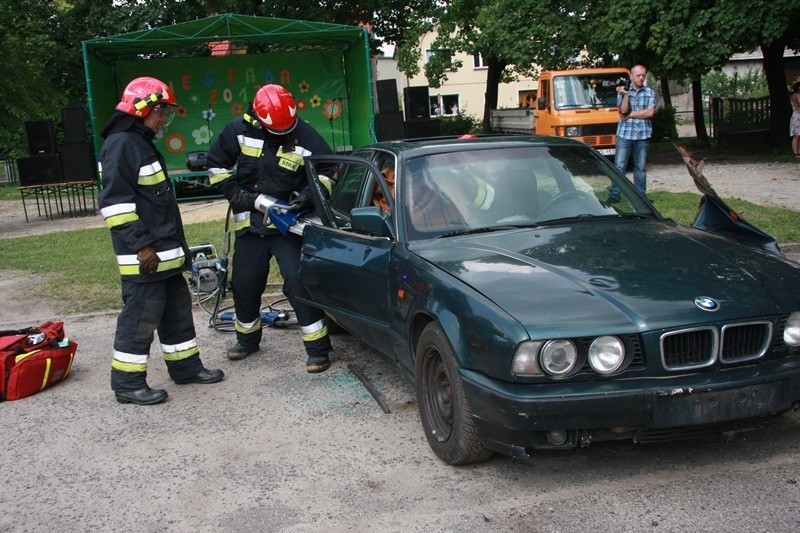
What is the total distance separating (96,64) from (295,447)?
15951 mm

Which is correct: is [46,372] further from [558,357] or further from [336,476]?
[558,357]

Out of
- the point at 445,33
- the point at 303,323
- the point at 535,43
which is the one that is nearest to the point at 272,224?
the point at 303,323

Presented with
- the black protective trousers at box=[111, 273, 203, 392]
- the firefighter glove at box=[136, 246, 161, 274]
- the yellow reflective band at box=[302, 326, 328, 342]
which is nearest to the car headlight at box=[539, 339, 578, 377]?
the yellow reflective band at box=[302, 326, 328, 342]

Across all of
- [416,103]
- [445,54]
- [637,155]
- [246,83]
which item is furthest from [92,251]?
[445,54]

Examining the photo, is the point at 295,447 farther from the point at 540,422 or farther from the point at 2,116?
the point at 2,116

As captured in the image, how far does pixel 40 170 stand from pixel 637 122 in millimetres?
12513

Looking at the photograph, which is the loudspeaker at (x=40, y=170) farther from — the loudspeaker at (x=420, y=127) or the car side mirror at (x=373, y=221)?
the car side mirror at (x=373, y=221)

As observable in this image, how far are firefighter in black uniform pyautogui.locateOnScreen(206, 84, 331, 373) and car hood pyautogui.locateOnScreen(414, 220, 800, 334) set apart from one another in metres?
1.72

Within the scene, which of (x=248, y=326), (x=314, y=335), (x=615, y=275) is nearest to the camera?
(x=615, y=275)

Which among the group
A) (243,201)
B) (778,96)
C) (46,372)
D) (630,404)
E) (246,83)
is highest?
(246,83)

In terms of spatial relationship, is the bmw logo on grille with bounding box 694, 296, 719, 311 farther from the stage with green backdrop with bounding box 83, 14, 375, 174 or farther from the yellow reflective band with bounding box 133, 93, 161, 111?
the stage with green backdrop with bounding box 83, 14, 375, 174

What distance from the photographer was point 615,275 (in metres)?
3.94

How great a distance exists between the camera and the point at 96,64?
18.3m

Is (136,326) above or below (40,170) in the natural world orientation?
below
